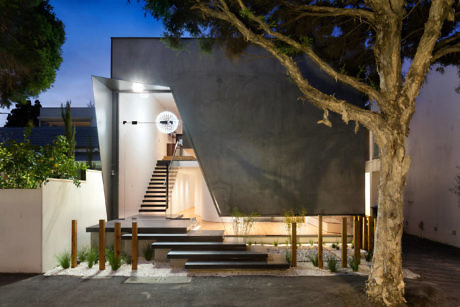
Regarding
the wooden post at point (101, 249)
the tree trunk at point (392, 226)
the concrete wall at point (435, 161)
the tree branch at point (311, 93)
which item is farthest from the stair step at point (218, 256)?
the concrete wall at point (435, 161)

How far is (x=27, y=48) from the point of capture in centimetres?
738

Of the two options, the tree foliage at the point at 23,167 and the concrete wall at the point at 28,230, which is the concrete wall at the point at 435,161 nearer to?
the concrete wall at the point at 28,230

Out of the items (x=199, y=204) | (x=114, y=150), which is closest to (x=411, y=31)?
(x=114, y=150)

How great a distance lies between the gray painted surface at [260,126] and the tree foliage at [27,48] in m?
1.80

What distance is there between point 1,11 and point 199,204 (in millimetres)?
10618

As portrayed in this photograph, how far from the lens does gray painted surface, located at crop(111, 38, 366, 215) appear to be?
940 centimetres

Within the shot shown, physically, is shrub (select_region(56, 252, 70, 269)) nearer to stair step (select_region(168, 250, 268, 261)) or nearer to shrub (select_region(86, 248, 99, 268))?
shrub (select_region(86, 248, 99, 268))

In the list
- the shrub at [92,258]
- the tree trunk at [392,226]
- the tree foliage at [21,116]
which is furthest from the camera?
the tree foliage at [21,116]

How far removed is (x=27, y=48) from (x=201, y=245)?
5.55m

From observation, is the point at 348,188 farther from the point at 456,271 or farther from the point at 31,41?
the point at 31,41

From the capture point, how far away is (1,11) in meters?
7.07

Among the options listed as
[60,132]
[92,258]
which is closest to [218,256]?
[92,258]

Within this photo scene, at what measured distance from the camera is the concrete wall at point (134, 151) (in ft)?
35.5

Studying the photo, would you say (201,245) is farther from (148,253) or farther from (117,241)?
(117,241)
